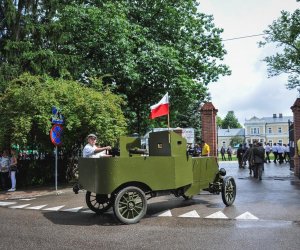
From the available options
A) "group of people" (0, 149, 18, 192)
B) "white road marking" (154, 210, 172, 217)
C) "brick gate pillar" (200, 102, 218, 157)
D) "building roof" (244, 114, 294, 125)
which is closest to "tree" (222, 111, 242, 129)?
"building roof" (244, 114, 294, 125)

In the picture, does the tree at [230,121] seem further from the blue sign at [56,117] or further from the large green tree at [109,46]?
the blue sign at [56,117]

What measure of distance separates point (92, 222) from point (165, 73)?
1546 cm

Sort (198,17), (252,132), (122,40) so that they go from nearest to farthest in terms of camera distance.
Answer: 1. (122,40)
2. (198,17)
3. (252,132)

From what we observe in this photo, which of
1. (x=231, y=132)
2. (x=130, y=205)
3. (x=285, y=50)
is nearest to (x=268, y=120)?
(x=231, y=132)

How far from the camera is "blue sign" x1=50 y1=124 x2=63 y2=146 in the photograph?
584 inches

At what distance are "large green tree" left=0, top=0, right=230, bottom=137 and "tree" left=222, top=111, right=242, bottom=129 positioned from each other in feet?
398

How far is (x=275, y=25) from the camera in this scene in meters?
39.9

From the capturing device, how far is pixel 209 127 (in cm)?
2355

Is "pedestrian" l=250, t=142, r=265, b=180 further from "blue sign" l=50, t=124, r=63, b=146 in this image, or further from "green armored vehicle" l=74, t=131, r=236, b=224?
"blue sign" l=50, t=124, r=63, b=146

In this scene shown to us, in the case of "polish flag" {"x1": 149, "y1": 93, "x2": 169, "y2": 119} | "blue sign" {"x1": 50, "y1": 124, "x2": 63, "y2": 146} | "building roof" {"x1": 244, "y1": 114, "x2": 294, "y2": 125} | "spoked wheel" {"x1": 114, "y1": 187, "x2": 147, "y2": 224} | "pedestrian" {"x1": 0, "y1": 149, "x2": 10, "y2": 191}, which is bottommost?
"spoked wheel" {"x1": 114, "y1": 187, "x2": 147, "y2": 224}

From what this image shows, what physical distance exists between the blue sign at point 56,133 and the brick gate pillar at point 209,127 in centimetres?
1050

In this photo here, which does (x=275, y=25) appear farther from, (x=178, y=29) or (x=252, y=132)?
(x=252, y=132)

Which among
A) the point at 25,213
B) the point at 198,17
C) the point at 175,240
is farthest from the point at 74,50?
the point at 175,240

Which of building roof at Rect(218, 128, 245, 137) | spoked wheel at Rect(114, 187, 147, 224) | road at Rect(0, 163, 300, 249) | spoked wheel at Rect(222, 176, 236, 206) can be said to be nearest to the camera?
road at Rect(0, 163, 300, 249)
